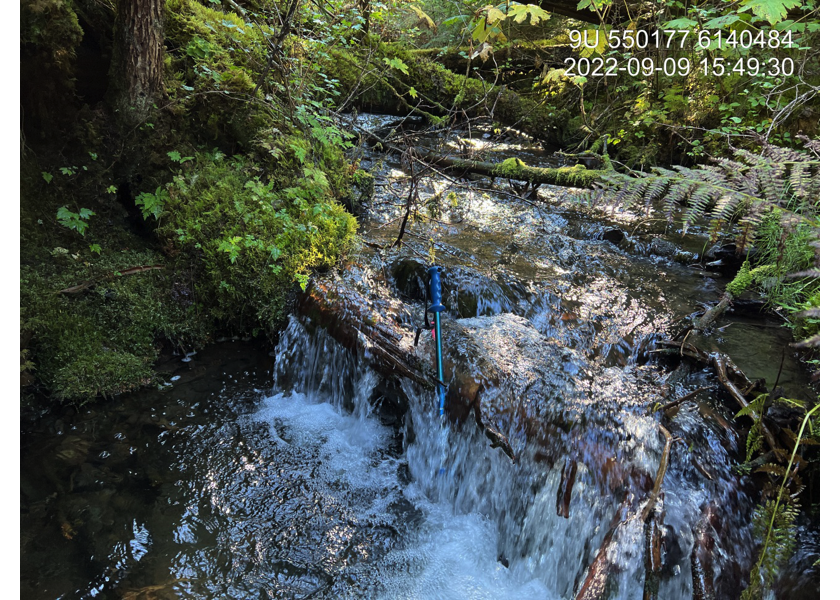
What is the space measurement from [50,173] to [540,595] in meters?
5.24

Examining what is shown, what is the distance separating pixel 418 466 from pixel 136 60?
439cm

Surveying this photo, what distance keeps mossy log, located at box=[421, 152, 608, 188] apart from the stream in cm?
147

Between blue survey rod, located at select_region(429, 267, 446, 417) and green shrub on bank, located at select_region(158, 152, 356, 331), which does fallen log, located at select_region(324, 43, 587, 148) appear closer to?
green shrub on bank, located at select_region(158, 152, 356, 331)

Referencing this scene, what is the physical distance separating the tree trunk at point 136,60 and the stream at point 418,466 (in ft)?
8.02

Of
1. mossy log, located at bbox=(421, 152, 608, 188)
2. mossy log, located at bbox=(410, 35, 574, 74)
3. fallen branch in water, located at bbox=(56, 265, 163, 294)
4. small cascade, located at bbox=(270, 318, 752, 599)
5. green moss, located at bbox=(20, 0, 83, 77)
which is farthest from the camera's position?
mossy log, located at bbox=(410, 35, 574, 74)

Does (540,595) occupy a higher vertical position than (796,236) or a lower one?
lower

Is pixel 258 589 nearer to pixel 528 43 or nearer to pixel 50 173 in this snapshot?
pixel 50 173

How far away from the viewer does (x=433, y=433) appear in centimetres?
353

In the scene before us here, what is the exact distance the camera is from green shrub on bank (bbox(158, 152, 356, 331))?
14.6 feet

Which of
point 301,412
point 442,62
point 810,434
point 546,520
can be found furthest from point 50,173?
point 442,62

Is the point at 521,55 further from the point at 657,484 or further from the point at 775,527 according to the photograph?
the point at 775,527

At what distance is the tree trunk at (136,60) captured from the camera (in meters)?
4.08

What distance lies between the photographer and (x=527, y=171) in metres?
6.14

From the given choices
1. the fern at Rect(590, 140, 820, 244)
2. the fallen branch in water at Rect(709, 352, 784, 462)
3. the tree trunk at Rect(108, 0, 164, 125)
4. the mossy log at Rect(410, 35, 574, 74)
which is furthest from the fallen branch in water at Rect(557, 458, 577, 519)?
the mossy log at Rect(410, 35, 574, 74)
